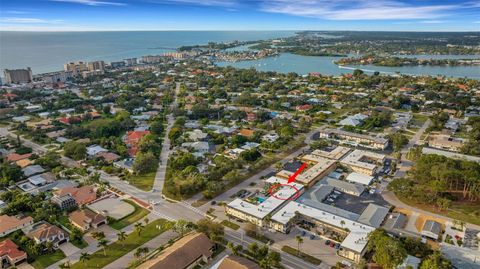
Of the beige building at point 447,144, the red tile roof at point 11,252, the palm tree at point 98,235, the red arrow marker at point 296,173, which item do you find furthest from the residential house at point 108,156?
the beige building at point 447,144

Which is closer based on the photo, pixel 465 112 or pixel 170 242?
pixel 170 242

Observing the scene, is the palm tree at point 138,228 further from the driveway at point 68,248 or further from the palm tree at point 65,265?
the palm tree at point 65,265

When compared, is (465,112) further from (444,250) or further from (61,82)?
(61,82)

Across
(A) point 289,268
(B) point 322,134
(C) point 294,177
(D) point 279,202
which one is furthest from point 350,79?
(A) point 289,268

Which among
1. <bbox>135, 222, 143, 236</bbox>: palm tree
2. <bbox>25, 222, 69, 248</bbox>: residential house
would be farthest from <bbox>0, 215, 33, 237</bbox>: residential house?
<bbox>135, 222, 143, 236</bbox>: palm tree

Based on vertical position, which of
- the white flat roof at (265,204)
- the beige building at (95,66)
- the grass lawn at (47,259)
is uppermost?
the beige building at (95,66)

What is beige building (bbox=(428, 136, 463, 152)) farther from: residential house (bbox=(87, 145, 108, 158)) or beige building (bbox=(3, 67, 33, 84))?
beige building (bbox=(3, 67, 33, 84))
